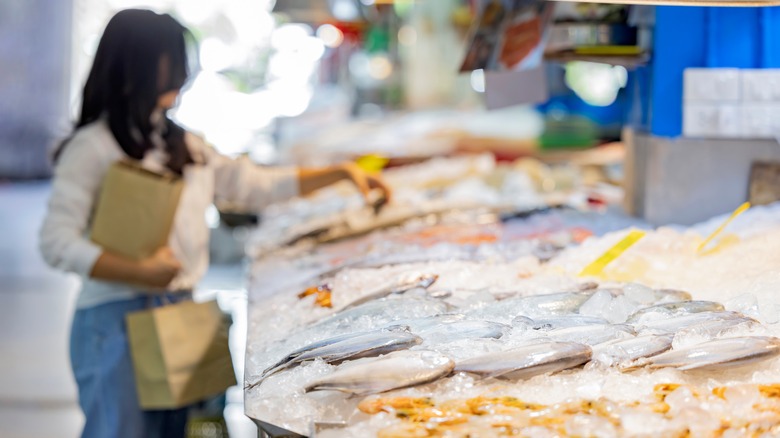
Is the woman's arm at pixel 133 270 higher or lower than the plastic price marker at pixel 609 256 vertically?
lower

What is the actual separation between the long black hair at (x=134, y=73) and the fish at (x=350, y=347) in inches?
58.1

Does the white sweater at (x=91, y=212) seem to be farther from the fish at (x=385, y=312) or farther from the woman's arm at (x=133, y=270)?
the fish at (x=385, y=312)

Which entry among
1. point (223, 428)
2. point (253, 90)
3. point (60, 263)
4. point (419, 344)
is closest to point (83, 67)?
point (253, 90)

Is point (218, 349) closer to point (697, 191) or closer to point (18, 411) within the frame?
point (697, 191)

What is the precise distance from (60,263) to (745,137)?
7.18 feet

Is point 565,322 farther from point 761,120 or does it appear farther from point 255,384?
point 761,120

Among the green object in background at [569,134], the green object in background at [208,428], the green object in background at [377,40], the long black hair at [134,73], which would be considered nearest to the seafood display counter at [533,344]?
the long black hair at [134,73]

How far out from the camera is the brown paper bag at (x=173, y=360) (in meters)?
3.04

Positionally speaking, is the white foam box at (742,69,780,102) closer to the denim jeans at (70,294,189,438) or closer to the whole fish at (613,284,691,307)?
the whole fish at (613,284,691,307)

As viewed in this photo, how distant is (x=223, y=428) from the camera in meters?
4.30

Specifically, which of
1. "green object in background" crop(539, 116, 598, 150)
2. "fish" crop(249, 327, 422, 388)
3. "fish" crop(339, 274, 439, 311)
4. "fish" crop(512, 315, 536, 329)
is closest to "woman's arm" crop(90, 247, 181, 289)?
"fish" crop(339, 274, 439, 311)

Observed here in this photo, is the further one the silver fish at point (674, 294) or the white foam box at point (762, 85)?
the white foam box at point (762, 85)

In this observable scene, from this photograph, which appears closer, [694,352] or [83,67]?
[694,352]

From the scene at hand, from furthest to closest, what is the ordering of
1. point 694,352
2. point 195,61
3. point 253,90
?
point 253,90, point 195,61, point 694,352
